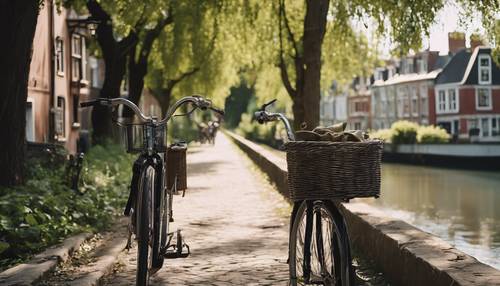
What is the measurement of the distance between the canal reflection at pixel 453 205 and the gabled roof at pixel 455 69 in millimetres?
26026

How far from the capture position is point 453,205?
24.8 m

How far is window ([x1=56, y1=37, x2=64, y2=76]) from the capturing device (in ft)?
91.7

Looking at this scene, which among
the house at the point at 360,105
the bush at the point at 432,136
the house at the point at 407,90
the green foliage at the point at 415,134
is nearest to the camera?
the bush at the point at 432,136

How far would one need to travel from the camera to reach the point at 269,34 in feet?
70.3

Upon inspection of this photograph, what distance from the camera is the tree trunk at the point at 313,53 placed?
14.0m

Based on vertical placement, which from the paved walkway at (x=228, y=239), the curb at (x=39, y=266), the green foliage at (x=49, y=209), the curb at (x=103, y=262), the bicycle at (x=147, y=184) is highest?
the bicycle at (x=147, y=184)

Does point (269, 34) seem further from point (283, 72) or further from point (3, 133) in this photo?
point (3, 133)

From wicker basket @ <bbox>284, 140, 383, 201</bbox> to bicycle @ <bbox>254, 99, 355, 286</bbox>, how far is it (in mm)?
128

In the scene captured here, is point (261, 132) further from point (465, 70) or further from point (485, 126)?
point (485, 126)

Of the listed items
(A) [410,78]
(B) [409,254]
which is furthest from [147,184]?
(A) [410,78]

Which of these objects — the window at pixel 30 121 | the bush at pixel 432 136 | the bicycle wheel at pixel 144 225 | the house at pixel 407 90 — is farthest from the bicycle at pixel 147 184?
the house at pixel 407 90

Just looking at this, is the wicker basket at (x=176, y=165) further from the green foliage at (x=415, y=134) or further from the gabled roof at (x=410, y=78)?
the gabled roof at (x=410, y=78)

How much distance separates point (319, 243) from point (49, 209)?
193 inches

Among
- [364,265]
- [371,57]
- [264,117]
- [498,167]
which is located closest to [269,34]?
[371,57]
